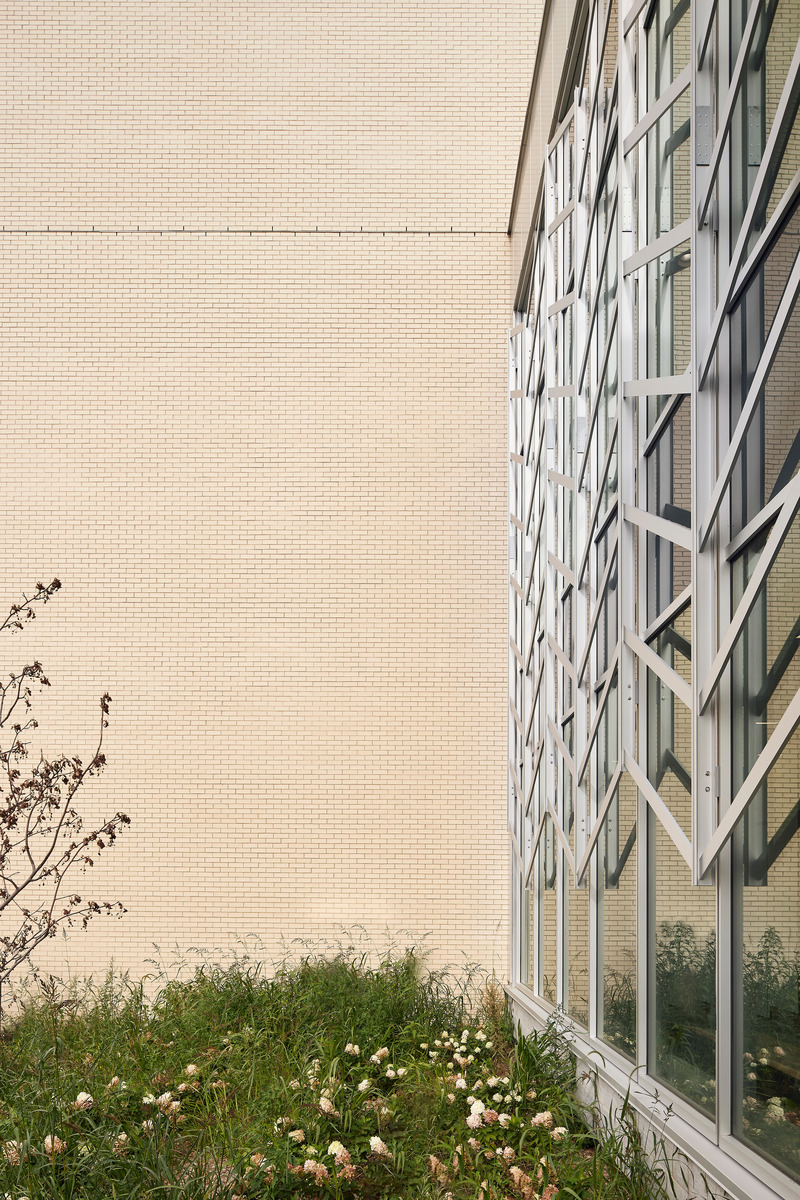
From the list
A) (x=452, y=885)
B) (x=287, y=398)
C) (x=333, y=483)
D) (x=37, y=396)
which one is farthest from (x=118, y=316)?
(x=452, y=885)

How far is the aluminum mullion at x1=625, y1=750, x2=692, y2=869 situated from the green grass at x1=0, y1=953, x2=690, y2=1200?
1345mm

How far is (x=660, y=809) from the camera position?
12.8 ft

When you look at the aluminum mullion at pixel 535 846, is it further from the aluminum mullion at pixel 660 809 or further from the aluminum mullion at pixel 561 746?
the aluminum mullion at pixel 660 809

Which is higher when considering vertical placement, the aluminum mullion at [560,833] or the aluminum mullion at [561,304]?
the aluminum mullion at [561,304]

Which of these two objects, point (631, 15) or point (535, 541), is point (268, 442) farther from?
point (631, 15)

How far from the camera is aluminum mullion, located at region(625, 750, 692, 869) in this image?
3.56m

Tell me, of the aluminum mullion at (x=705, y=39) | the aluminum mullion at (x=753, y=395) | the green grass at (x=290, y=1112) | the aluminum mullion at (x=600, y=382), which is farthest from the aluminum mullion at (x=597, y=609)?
the green grass at (x=290, y=1112)

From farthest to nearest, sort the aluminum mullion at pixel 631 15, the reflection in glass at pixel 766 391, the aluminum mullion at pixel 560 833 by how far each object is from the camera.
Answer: the aluminum mullion at pixel 560 833 < the aluminum mullion at pixel 631 15 < the reflection in glass at pixel 766 391

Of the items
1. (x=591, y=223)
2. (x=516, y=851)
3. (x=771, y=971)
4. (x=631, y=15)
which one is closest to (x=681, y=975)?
(x=771, y=971)

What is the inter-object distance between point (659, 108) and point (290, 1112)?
5384 mm

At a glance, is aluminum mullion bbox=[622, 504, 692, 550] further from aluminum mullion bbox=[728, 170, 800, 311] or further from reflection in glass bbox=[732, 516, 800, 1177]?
aluminum mullion bbox=[728, 170, 800, 311]

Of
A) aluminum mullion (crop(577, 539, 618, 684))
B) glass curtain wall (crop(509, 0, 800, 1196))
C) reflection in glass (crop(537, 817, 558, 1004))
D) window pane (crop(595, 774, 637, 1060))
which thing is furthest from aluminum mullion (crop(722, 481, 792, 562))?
reflection in glass (crop(537, 817, 558, 1004))

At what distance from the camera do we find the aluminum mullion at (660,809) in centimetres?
356

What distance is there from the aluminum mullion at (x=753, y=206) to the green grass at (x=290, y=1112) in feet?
11.2
